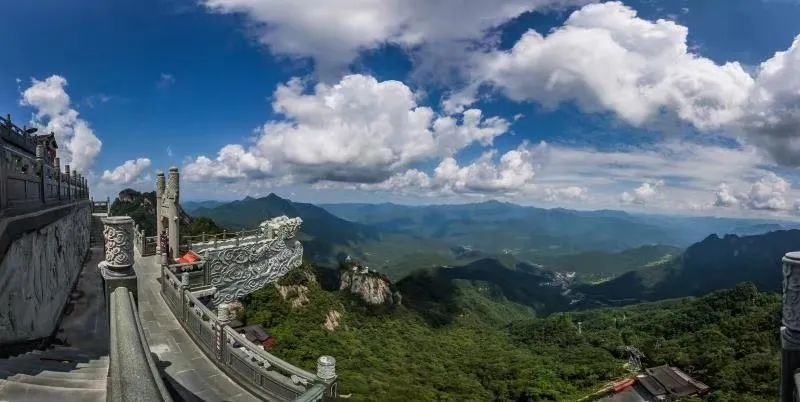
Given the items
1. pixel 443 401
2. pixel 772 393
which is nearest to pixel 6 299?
pixel 443 401

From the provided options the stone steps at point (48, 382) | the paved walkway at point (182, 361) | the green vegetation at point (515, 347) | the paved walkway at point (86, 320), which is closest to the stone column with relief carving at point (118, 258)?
the stone steps at point (48, 382)

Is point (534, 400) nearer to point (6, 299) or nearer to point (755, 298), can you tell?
point (6, 299)

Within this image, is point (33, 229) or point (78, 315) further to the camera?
point (78, 315)

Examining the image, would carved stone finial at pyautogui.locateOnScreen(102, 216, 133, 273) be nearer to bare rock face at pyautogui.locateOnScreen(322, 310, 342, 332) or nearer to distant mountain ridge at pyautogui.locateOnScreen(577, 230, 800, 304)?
bare rock face at pyautogui.locateOnScreen(322, 310, 342, 332)

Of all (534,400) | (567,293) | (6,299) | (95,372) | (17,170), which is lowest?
(567,293)

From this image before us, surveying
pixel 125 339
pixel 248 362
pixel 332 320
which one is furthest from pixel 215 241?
pixel 332 320

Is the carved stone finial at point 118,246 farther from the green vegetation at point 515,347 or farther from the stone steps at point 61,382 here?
the green vegetation at point 515,347

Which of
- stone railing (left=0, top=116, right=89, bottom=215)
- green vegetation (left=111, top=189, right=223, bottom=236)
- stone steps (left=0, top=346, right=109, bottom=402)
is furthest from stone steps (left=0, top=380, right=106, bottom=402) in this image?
green vegetation (left=111, top=189, right=223, bottom=236)
